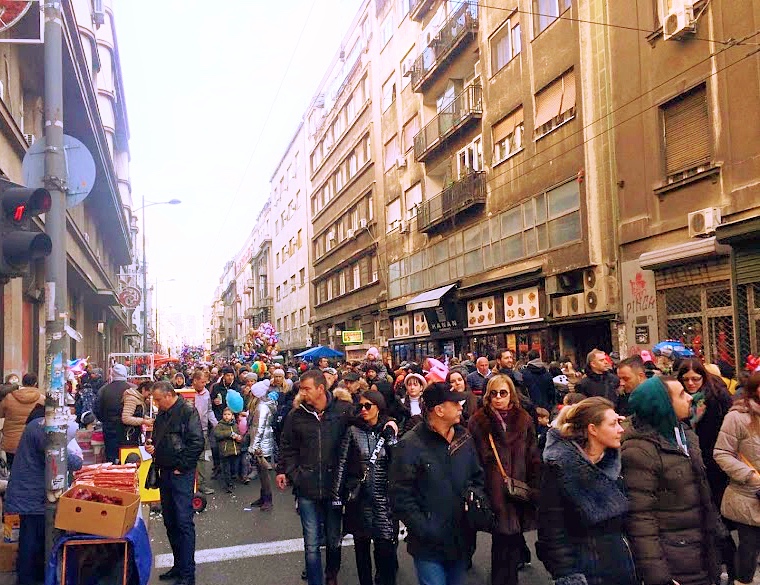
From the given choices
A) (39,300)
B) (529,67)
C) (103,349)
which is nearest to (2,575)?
(39,300)

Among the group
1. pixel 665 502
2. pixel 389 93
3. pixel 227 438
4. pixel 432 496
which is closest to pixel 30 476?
pixel 432 496

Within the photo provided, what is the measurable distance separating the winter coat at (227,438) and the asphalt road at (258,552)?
144cm

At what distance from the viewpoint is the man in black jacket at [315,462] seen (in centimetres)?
588

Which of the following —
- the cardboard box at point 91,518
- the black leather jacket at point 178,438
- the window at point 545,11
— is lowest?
the cardboard box at point 91,518

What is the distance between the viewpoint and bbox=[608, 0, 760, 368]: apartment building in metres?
12.4

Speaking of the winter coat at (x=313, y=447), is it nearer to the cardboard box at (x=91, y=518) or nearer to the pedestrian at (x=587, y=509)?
the cardboard box at (x=91, y=518)

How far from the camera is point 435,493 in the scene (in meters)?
4.29

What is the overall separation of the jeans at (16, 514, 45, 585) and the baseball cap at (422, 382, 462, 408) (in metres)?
3.79

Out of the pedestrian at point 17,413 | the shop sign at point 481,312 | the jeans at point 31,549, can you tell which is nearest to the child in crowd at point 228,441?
the pedestrian at point 17,413

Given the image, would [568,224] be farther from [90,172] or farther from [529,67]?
[90,172]

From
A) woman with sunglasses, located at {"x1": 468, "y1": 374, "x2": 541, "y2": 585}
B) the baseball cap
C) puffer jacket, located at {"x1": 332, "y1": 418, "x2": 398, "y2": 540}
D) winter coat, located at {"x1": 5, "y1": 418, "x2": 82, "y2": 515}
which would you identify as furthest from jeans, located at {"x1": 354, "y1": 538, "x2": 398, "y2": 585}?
winter coat, located at {"x1": 5, "y1": 418, "x2": 82, "y2": 515}

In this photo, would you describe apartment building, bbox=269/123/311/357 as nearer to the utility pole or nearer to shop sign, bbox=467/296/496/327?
shop sign, bbox=467/296/496/327

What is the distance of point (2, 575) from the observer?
6.66 metres

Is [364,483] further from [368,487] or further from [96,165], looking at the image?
[96,165]
